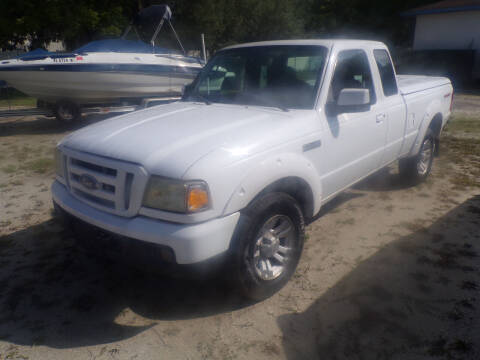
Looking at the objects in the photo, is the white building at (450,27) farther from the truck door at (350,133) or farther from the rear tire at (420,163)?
the truck door at (350,133)

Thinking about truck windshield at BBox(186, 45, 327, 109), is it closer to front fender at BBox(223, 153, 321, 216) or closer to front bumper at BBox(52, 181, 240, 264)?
front fender at BBox(223, 153, 321, 216)

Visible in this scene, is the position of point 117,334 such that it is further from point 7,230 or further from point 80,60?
point 80,60

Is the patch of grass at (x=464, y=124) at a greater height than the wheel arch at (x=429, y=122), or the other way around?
the wheel arch at (x=429, y=122)

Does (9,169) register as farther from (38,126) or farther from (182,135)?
(182,135)

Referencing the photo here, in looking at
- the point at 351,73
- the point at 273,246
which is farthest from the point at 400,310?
the point at 351,73

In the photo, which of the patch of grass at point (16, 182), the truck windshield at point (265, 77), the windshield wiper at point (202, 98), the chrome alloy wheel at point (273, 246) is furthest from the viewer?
the patch of grass at point (16, 182)

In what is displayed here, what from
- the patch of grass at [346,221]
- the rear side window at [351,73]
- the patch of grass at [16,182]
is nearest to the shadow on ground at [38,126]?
the patch of grass at [16,182]

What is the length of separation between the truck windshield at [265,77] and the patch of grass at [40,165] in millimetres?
3492

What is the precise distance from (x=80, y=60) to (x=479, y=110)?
11196 millimetres

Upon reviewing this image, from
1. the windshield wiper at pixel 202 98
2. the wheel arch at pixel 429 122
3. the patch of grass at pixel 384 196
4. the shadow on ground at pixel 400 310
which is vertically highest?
the windshield wiper at pixel 202 98

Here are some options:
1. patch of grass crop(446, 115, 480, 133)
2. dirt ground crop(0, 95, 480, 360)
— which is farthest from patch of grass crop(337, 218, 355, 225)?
patch of grass crop(446, 115, 480, 133)

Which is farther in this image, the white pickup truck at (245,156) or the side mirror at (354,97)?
the side mirror at (354,97)

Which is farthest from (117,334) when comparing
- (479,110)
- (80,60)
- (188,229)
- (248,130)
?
(479,110)

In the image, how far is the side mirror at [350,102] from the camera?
318 cm
